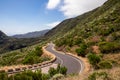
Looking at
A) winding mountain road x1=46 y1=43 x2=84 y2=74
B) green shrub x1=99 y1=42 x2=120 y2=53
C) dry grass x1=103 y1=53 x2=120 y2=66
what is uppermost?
green shrub x1=99 y1=42 x2=120 y2=53

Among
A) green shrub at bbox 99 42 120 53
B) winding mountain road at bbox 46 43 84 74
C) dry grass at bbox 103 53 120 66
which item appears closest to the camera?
winding mountain road at bbox 46 43 84 74

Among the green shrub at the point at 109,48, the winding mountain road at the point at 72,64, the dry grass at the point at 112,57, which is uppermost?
the green shrub at the point at 109,48

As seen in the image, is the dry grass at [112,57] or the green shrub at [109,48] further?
the green shrub at [109,48]

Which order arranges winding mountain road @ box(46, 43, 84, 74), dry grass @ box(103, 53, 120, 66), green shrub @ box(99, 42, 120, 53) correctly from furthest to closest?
green shrub @ box(99, 42, 120, 53)
dry grass @ box(103, 53, 120, 66)
winding mountain road @ box(46, 43, 84, 74)

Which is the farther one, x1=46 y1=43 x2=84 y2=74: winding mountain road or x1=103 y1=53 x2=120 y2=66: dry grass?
x1=103 y1=53 x2=120 y2=66: dry grass

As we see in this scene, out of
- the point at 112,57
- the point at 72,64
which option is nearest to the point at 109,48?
the point at 112,57

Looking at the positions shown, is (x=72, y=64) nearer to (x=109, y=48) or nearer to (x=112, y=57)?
(x=112, y=57)

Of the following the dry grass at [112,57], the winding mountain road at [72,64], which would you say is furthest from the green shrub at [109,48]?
the winding mountain road at [72,64]

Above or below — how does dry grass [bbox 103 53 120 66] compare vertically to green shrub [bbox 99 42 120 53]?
below

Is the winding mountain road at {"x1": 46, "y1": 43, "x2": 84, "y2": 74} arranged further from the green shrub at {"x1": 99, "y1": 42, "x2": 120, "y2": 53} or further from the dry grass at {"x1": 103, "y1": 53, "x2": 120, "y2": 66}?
the green shrub at {"x1": 99, "y1": 42, "x2": 120, "y2": 53}

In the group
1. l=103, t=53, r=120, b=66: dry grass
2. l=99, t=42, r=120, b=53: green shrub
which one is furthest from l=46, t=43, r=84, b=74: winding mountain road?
l=99, t=42, r=120, b=53: green shrub

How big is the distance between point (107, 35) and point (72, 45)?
10157mm

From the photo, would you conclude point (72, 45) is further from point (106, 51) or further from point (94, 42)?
point (106, 51)

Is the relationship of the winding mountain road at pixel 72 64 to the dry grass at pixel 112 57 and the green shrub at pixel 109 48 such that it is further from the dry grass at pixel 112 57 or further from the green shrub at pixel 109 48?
the green shrub at pixel 109 48
